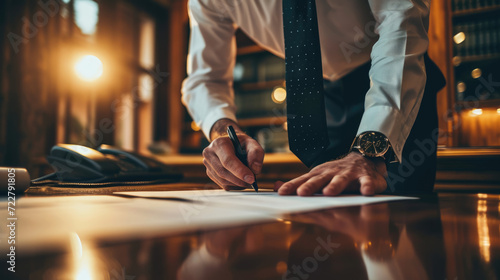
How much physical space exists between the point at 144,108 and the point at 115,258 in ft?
12.3

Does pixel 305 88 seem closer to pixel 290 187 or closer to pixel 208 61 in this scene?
pixel 290 187

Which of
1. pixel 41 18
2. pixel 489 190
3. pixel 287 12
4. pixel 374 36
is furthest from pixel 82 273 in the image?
pixel 41 18

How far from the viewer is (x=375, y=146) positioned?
2.14 ft

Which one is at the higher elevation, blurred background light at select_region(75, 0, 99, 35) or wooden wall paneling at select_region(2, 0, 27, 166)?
blurred background light at select_region(75, 0, 99, 35)

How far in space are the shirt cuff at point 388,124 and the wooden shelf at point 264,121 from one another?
2165 millimetres

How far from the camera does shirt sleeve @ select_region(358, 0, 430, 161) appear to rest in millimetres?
680

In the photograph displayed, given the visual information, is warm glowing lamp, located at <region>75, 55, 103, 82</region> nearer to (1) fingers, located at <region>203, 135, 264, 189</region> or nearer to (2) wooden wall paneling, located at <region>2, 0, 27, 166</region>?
(2) wooden wall paneling, located at <region>2, 0, 27, 166</region>

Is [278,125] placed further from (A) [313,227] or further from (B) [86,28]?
(A) [313,227]

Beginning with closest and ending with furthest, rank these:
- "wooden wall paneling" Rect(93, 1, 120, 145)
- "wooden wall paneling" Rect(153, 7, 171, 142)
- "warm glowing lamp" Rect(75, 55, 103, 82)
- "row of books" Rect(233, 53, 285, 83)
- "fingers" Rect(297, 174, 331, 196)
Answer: "fingers" Rect(297, 174, 331, 196) < "warm glowing lamp" Rect(75, 55, 103, 82) < "wooden wall paneling" Rect(93, 1, 120, 145) < "row of books" Rect(233, 53, 285, 83) < "wooden wall paneling" Rect(153, 7, 171, 142)

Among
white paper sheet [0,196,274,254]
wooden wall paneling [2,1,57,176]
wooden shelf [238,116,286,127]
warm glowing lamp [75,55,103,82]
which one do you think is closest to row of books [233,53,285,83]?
wooden shelf [238,116,286,127]

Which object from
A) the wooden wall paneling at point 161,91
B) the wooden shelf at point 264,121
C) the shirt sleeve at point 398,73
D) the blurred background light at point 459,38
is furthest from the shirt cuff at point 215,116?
the wooden wall paneling at point 161,91

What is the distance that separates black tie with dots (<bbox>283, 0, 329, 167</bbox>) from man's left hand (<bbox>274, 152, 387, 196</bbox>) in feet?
0.32

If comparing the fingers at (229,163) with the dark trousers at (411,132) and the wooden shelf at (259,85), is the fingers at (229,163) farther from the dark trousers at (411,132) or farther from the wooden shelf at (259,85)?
the wooden shelf at (259,85)

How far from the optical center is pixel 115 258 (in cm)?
18
